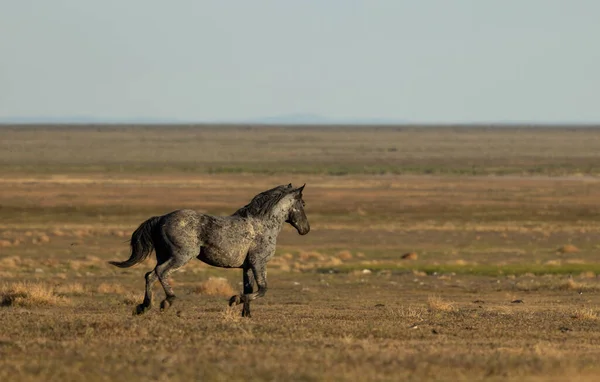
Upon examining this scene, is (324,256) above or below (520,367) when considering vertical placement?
below

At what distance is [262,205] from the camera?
1686cm

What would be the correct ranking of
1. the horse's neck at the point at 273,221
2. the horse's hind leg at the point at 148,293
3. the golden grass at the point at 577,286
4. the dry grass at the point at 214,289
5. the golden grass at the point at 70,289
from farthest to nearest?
the golden grass at the point at 577,286
the dry grass at the point at 214,289
the golden grass at the point at 70,289
the horse's neck at the point at 273,221
the horse's hind leg at the point at 148,293

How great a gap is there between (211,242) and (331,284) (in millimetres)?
14220

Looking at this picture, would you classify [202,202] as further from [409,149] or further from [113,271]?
[409,149]

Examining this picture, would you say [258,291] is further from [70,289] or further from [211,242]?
[70,289]

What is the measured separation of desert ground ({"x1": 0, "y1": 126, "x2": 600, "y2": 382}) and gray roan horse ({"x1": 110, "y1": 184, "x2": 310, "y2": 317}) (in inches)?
23.7

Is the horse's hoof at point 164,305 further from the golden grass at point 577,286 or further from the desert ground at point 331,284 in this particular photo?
the golden grass at point 577,286

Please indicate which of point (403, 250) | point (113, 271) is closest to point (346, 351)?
point (113, 271)

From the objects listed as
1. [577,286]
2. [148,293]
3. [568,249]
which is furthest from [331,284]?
[148,293]

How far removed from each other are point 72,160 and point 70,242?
264ft

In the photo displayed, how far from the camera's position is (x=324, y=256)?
127 ft

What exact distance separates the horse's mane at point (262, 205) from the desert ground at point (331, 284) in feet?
4.88

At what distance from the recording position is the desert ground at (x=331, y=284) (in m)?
11.8

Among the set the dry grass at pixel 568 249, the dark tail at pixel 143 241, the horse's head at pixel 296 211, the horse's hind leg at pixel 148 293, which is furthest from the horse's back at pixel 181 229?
the dry grass at pixel 568 249
